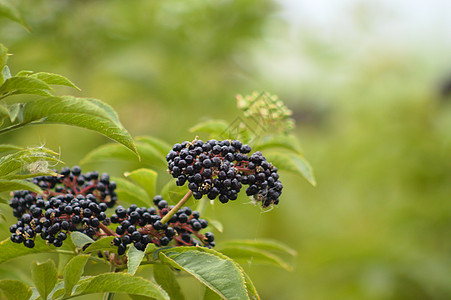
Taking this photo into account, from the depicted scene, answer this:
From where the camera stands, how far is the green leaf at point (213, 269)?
1306mm

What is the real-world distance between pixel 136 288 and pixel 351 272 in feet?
12.2

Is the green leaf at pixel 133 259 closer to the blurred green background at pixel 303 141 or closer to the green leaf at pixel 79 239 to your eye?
the green leaf at pixel 79 239

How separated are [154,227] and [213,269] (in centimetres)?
27

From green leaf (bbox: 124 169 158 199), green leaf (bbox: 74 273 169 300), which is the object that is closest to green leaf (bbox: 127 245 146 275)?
A: green leaf (bbox: 74 273 169 300)

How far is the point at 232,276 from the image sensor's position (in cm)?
133

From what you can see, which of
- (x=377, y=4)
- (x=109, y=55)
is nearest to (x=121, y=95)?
(x=109, y=55)

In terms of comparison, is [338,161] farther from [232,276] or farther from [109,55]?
[232,276]

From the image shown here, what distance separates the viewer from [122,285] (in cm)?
131

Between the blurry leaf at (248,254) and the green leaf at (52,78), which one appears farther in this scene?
the blurry leaf at (248,254)

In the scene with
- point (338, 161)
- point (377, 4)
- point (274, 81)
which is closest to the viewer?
point (338, 161)

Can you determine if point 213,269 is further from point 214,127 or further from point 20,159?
point 214,127

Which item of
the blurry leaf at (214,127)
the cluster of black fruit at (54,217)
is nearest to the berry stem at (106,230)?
the cluster of black fruit at (54,217)

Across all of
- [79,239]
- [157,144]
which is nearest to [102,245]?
[79,239]

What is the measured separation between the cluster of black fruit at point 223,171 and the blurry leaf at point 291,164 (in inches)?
13.1
